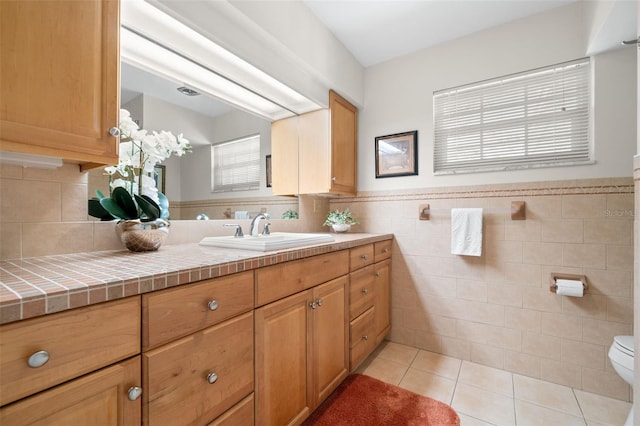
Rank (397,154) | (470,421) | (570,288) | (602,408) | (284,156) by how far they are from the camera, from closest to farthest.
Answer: (470,421) → (602,408) → (570,288) → (284,156) → (397,154)

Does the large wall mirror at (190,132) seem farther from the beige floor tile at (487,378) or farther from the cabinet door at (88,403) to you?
the beige floor tile at (487,378)

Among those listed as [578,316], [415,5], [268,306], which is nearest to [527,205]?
[578,316]

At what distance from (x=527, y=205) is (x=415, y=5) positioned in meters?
1.63

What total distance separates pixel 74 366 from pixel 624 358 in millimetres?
2303

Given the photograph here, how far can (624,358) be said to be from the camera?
140 cm

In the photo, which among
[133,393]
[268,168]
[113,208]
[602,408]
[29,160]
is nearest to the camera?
[133,393]

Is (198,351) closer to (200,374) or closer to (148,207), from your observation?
(200,374)

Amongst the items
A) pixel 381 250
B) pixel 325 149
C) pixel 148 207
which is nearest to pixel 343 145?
pixel 325 149

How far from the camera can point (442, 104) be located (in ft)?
7.59

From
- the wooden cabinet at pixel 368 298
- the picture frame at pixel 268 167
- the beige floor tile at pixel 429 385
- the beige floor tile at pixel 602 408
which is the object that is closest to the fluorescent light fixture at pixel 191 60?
the picture frame at pixel 268 167

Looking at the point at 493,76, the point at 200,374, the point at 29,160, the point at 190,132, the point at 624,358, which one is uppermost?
the point at 493,76

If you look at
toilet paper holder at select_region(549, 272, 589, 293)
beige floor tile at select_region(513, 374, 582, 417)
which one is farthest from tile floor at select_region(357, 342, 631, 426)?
toilet paper holder at select_region(549, 272, 589, 293)

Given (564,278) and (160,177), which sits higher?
(160,177)

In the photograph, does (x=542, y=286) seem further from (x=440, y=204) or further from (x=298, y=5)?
(x=298, y=5)
